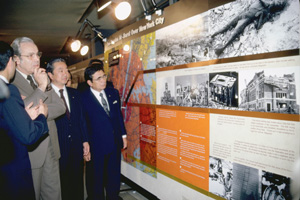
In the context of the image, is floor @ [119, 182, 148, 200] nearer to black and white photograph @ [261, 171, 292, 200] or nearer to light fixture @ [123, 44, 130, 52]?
black and white photograph @ [261, 171, 292, 200]

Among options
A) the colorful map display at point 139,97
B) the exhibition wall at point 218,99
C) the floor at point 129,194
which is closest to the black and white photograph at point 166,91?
the exhibition wall at point 218,99

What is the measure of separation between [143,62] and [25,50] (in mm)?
1647

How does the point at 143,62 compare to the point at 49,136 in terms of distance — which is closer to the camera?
the point at 49,136

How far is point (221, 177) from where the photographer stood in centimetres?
205

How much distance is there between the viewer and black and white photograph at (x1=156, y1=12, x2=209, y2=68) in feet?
7.23

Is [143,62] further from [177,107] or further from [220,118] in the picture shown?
[220,118]

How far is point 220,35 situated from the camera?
6.55 ft

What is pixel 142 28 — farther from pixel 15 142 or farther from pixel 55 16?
pixel 55 16

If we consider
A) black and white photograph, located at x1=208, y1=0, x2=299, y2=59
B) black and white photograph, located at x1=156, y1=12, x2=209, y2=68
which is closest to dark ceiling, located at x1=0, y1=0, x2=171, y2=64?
black and white photograph, located at x1=156, y1=12, x2=209, y2=68

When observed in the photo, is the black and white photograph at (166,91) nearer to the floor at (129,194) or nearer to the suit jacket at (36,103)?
the suit jacket at (36,103)

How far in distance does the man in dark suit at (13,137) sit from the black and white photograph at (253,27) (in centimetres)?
179

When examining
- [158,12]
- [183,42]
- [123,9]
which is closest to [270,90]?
[183,42]

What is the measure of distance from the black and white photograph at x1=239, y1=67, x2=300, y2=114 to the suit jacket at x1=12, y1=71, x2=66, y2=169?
6.05 ft

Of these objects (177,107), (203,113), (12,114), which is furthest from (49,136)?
(203,113)
